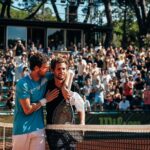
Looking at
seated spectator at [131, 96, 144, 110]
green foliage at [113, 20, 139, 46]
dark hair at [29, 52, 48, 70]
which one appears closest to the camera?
dark hair at [29, 52, 48, 70]

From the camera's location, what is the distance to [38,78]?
617 cm

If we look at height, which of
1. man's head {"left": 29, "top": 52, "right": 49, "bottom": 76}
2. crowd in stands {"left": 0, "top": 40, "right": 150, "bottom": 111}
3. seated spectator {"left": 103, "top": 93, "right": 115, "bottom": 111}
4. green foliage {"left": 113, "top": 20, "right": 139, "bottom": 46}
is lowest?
seated spectator {"left": 103, "top": 93, "right": 115, "bottom": 111}

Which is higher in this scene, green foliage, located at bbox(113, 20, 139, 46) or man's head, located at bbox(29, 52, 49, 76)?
green foliage, located at bbox(113, 20, 139, 46)

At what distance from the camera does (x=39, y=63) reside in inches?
236

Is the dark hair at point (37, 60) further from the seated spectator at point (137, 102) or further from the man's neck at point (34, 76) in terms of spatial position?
the seated spectator at point (137, 102)

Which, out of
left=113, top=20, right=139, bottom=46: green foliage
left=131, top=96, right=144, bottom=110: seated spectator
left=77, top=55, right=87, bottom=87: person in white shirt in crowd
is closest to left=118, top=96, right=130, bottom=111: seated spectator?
left=131, top=96, right=144, bottom=110: seated spectator

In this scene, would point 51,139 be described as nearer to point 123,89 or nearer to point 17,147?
point 17,147

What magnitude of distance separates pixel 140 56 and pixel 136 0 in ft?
51.3

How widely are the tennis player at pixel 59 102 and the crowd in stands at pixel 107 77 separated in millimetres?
12846

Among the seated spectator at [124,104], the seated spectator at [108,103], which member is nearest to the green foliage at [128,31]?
the seated spectator at [108,103]

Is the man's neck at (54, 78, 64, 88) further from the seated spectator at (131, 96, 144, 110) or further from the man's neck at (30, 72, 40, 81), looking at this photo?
the seated spectator at (131, 96, 144, 110)

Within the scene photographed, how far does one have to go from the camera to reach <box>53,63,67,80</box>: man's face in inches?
237

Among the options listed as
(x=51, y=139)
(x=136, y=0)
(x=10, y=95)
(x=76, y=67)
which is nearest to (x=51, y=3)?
(x=136, y=0)

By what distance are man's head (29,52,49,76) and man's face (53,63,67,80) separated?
0.43 feet
